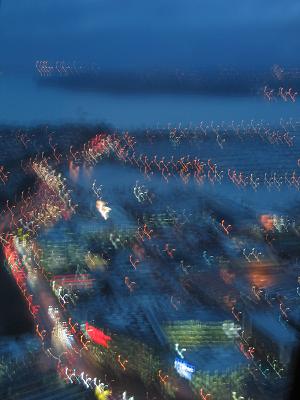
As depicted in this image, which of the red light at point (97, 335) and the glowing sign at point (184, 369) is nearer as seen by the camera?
the glowing sign at point (184, 369)

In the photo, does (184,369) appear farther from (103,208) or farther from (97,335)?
(103,208)

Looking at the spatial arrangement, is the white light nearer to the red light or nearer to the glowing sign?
the red light

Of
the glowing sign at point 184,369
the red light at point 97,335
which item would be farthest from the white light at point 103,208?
the glowing sign at point 184,369

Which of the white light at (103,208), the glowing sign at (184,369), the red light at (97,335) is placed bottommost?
the white light at (103,208)

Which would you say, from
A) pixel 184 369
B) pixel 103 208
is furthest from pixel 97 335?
pixel 103 208

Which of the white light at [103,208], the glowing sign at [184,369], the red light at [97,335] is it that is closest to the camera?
the glowing sign at [184,369]

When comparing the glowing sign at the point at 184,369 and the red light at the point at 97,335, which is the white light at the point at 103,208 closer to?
the red light at the point at 97,335

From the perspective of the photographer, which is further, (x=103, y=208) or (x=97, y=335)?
(x=103, y=208)

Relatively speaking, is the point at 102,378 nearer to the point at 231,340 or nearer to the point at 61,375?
the point at 61,375
